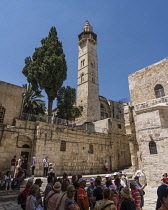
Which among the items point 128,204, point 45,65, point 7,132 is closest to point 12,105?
point 7,132

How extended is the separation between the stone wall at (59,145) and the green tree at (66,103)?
146 inches

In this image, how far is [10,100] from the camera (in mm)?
12250

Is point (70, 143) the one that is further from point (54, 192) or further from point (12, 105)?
point (54, 192)

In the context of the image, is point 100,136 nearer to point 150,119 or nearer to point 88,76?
point 150,119

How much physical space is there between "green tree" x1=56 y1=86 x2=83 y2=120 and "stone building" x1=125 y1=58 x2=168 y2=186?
24.5 feet

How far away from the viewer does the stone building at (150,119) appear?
31.3 ft

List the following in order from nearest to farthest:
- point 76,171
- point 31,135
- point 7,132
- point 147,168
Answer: point 147,168, point 7,132, point 31,135, point 76,171

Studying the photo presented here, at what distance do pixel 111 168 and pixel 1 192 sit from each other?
40.5 feet

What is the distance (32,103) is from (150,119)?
12.5m

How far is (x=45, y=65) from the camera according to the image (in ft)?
53.0

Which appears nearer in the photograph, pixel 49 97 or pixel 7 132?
pixel 7 132

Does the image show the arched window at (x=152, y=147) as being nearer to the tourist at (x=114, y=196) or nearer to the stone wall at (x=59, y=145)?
the stone wall at (x=59, y=145)

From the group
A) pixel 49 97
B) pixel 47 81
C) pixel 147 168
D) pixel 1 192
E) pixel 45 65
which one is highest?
pixel 45 65

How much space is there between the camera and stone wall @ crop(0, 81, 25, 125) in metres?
11.8
